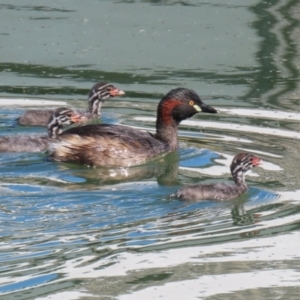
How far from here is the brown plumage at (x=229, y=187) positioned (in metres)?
8.70

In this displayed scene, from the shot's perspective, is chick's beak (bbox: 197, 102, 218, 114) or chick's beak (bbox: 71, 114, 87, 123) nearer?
chick's beak (bbox: 197, 102, 218, 114)

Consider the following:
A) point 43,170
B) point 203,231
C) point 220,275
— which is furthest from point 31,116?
point 220,275

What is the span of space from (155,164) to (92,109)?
163cm

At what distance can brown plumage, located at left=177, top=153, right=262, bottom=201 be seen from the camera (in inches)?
343

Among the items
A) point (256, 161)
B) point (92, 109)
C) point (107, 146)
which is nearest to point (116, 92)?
point (92, 109)

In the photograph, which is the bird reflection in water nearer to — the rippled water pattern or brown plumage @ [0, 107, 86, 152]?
the rippled water pattern

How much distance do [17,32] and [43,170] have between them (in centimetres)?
486

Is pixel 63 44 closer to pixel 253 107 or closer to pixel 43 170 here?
pixel 253 107

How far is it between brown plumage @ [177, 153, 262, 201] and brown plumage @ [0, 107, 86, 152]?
78.8 inches

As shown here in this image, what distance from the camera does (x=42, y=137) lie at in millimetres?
10773

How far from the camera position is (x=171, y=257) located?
7434 mm

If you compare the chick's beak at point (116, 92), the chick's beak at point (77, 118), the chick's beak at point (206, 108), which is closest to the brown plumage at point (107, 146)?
the chick's beak at point (206, 108)

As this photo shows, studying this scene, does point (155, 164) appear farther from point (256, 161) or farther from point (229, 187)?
point (229, 187)

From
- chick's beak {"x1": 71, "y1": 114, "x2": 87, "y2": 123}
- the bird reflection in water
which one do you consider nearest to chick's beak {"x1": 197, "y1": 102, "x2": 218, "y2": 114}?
chick's beak {"x1": 71, "y1": 114, "x2": 87, "y2": 123}
